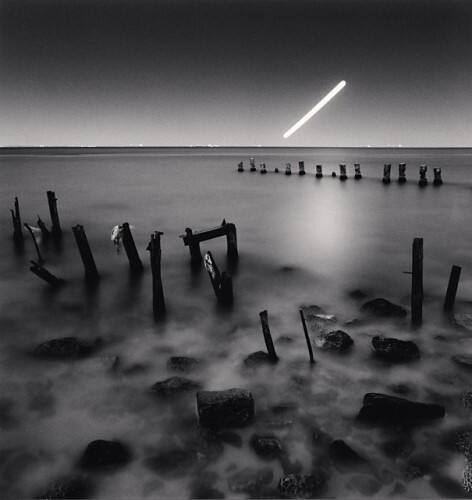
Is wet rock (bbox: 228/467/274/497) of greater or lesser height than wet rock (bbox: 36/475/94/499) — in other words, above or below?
below

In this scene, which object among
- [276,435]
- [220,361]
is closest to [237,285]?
[220,361]

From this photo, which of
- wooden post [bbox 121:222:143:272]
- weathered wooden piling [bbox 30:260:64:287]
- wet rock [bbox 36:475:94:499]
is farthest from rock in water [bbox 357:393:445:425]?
weathered wooden piling [bbox 30:260:64:287]

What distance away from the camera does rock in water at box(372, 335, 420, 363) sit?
5.49 m

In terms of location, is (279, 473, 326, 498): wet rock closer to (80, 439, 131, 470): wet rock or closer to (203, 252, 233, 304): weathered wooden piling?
(80, 439, 131, 470): wet rock

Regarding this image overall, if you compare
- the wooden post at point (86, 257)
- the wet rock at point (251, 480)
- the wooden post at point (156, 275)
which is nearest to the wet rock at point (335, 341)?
the wet rock at point (251, 480)

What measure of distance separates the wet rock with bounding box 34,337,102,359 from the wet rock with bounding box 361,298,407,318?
16.0 feet

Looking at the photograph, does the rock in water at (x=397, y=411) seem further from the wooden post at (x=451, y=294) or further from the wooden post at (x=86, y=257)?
the wooden post at (x=86, y=257)

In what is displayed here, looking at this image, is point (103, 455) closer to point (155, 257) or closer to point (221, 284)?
point (155, 257)

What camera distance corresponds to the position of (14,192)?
28.0 m

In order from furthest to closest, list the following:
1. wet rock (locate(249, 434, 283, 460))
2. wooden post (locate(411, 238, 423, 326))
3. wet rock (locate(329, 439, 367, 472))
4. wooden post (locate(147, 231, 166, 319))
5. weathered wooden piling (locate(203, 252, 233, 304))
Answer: weathered wooden piling (locate(203, 252, 233, 304)) → wooden post (locate(147, 231, 166, 319)) → wooden post (locate(411, 238, 423, 326)) → wet rock (locate(249, 434, 283, 460)) → wet rock (locate(329, 439, 367, 472))

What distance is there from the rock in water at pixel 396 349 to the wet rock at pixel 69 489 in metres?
4.04

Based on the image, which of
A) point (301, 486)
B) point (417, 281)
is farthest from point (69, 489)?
point (417, 281)

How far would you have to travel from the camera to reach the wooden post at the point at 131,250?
9.04 m

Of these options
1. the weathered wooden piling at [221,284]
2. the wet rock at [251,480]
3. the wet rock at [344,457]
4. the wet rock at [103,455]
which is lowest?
the wet rock at [251,480]
